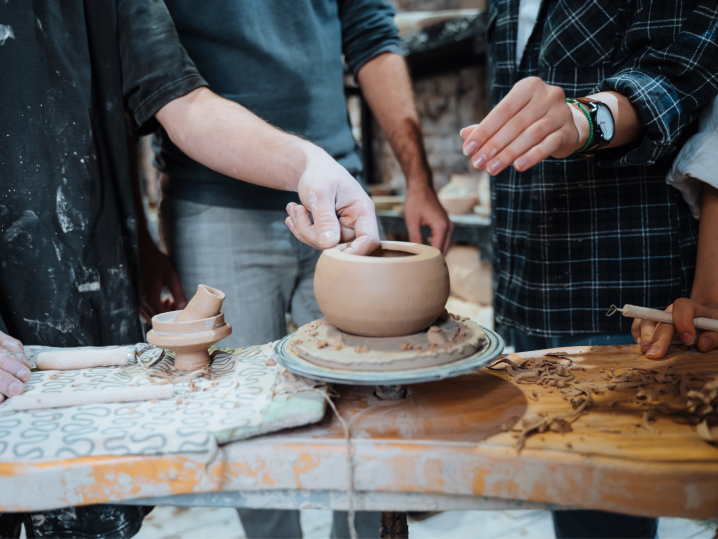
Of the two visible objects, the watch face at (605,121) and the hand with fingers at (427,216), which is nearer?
the watch face at (605,121)

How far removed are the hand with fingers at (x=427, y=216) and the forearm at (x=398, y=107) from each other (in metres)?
0.07

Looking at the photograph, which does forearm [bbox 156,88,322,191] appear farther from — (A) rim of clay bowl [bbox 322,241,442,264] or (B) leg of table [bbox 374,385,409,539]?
(B) leg of table [bbox 374,385,409,539]

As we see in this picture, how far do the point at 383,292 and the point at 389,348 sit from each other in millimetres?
114

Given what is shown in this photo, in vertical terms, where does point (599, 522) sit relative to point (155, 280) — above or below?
below

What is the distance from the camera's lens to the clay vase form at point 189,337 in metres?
1.19

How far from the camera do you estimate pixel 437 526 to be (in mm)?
2418

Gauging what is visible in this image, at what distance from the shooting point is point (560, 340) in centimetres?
189

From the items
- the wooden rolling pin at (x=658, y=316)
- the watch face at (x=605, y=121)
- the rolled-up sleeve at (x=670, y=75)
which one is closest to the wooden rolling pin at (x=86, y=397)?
the wooden rolling pin at (x=658, y=316)

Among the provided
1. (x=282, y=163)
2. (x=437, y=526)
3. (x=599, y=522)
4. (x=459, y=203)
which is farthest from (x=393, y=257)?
(x=459, y=203)

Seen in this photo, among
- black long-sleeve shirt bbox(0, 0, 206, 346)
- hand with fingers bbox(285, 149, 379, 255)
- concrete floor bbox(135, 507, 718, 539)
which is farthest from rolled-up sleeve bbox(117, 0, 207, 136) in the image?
concrete floor bbox(135, 507, 718, 539)

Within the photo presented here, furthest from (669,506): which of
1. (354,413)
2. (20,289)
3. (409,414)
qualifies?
(20,289)

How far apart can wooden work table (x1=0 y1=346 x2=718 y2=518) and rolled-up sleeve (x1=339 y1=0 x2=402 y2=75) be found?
1742 mm

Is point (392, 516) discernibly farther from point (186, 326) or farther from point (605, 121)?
point (605, 121)

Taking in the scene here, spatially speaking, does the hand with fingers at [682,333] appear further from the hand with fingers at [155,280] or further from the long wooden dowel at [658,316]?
the hand with fingers at [155,280]
